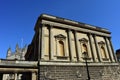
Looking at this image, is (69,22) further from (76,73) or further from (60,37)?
(76,73)

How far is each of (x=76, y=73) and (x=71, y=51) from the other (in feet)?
10.1

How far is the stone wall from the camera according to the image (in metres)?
13.9

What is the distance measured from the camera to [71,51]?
16797mm

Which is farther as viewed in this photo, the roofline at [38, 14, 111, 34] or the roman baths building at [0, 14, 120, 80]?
the roofline at [38, 14, 111, 34]

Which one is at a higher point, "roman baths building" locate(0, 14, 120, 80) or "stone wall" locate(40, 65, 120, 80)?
"roman baths building" locate(0, 14, 120, 80)

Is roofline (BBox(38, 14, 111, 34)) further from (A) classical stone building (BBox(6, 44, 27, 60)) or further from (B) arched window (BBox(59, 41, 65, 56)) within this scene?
(A) classical stone building (BBox(6, 44, 27, 60))

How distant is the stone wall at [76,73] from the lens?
548 inches

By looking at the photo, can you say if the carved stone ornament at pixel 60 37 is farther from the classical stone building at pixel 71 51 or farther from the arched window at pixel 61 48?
the arched window at pixel 61 48

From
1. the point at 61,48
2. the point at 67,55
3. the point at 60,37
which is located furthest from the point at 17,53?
the point at 67,55

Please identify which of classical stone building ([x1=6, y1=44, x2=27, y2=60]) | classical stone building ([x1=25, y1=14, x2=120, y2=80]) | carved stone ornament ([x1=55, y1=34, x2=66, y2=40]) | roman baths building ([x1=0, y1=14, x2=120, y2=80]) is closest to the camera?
roman baths building ([x1=0, y1=14, x2=120, y2=80])

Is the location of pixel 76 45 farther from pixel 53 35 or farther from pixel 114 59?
pixel 114 59

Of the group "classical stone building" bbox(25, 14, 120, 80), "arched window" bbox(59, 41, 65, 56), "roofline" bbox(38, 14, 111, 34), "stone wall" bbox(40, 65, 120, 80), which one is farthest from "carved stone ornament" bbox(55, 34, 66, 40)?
"stone wall" bbox(40, 65, 120, 80)

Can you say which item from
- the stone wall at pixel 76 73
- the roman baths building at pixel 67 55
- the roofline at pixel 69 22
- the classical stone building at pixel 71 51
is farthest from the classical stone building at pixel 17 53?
the stone wall at pixel 76 73

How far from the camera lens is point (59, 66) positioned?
14.9 meters
